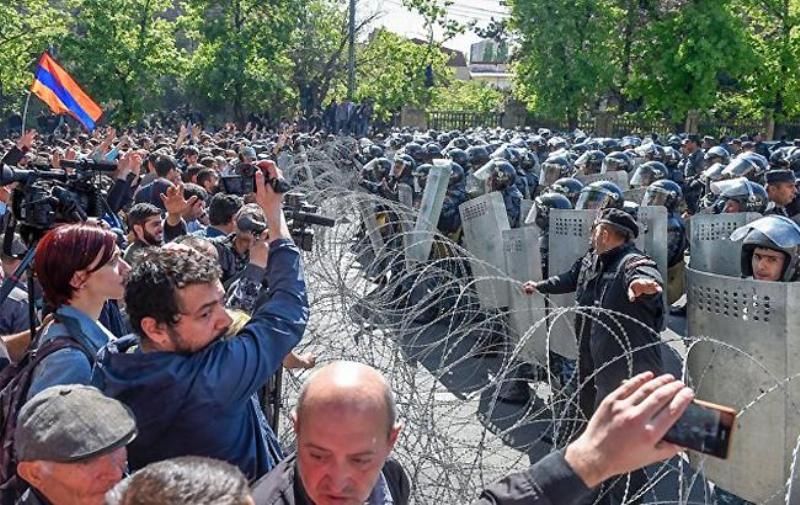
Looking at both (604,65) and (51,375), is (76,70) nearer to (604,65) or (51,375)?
(604,65)

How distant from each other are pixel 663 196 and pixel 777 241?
4231 millimetres

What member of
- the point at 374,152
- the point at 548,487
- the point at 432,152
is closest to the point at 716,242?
the point at 548,487

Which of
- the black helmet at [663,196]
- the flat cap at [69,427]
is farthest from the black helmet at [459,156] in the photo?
the flat cap at [69,427]

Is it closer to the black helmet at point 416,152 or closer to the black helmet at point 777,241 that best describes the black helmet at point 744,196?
the black helmet at point 777,241

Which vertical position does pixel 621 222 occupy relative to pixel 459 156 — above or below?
above

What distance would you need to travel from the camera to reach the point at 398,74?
3828 cm

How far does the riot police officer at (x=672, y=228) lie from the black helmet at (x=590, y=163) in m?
3.71

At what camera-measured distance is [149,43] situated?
28719mm

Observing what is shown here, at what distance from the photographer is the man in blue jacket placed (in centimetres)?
245

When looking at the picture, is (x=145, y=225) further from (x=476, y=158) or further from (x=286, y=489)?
(x=476, y=158)

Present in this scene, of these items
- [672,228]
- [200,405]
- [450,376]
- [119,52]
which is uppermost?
[119,52]

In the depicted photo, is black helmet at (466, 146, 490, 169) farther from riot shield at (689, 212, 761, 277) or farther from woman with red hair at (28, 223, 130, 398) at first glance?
woman with red hair at (28, 223, 130, 398)

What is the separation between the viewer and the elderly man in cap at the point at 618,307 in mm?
4816

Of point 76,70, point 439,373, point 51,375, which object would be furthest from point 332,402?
point 76,70
